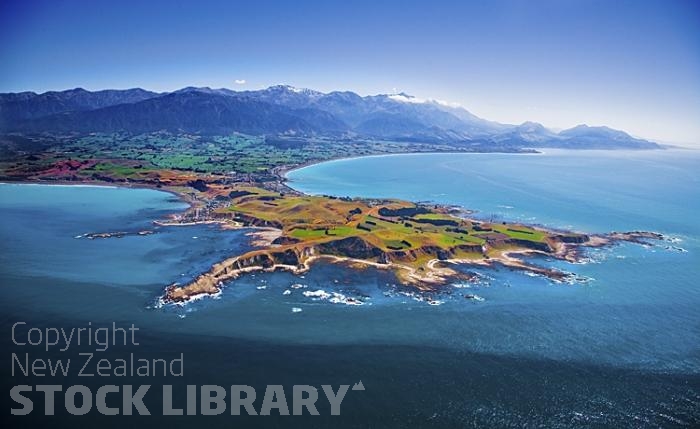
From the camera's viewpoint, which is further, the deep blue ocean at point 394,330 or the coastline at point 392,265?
the coastline at point 392,265

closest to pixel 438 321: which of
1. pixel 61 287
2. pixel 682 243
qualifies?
pixel 61 287

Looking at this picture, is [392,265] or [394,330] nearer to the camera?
[394,330]

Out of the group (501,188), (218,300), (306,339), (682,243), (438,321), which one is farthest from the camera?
(501,188)

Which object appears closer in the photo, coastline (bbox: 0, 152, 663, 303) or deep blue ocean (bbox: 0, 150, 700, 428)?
deep blue ocean (bbox: 0, 150, 700, 428)

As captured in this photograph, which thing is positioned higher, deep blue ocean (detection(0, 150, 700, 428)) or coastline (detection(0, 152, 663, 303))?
coastline (detection(0, 152, 663, 303))

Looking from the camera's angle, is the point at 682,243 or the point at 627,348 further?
the point at 682,243

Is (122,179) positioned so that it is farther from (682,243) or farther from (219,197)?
(682,243)

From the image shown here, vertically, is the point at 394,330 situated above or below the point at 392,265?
below

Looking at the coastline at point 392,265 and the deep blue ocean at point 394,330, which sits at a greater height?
the coastline at point 392,265
